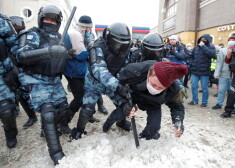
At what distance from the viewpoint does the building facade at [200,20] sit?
1148 centimetres

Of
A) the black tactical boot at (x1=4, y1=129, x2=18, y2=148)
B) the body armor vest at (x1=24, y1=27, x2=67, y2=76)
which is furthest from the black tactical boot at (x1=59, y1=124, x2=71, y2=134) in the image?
the body armor vest at (x1=24, y1=27, x2=67, y2=76)

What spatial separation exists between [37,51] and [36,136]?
1309 mm

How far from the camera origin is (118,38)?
221 cm

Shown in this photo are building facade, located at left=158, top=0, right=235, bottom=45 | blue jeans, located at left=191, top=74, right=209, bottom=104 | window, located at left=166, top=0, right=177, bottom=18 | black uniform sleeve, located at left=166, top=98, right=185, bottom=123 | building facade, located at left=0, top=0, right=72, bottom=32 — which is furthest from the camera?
window, located at left=166, top=0, right=177, bottom=18

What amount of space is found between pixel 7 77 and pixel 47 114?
0.73 meters

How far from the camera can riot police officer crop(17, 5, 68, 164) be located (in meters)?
1.83

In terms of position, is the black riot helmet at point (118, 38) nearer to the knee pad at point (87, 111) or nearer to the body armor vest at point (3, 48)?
the knee pad at point (87, 111)

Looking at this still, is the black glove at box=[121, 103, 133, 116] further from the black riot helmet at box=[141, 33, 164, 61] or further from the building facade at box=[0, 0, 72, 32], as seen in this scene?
the building facade at box=[0, 0, 72, 32]

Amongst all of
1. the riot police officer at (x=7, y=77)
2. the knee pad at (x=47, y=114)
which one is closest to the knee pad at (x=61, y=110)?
the knee pad at (x=47, y=114)

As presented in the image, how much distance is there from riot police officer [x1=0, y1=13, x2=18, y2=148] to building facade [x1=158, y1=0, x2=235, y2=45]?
38.7 feet

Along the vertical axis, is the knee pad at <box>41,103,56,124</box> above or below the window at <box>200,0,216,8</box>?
below

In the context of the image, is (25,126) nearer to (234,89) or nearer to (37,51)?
(37,51)

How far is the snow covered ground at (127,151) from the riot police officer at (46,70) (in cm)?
27

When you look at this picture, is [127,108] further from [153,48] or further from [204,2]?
[204,2]
